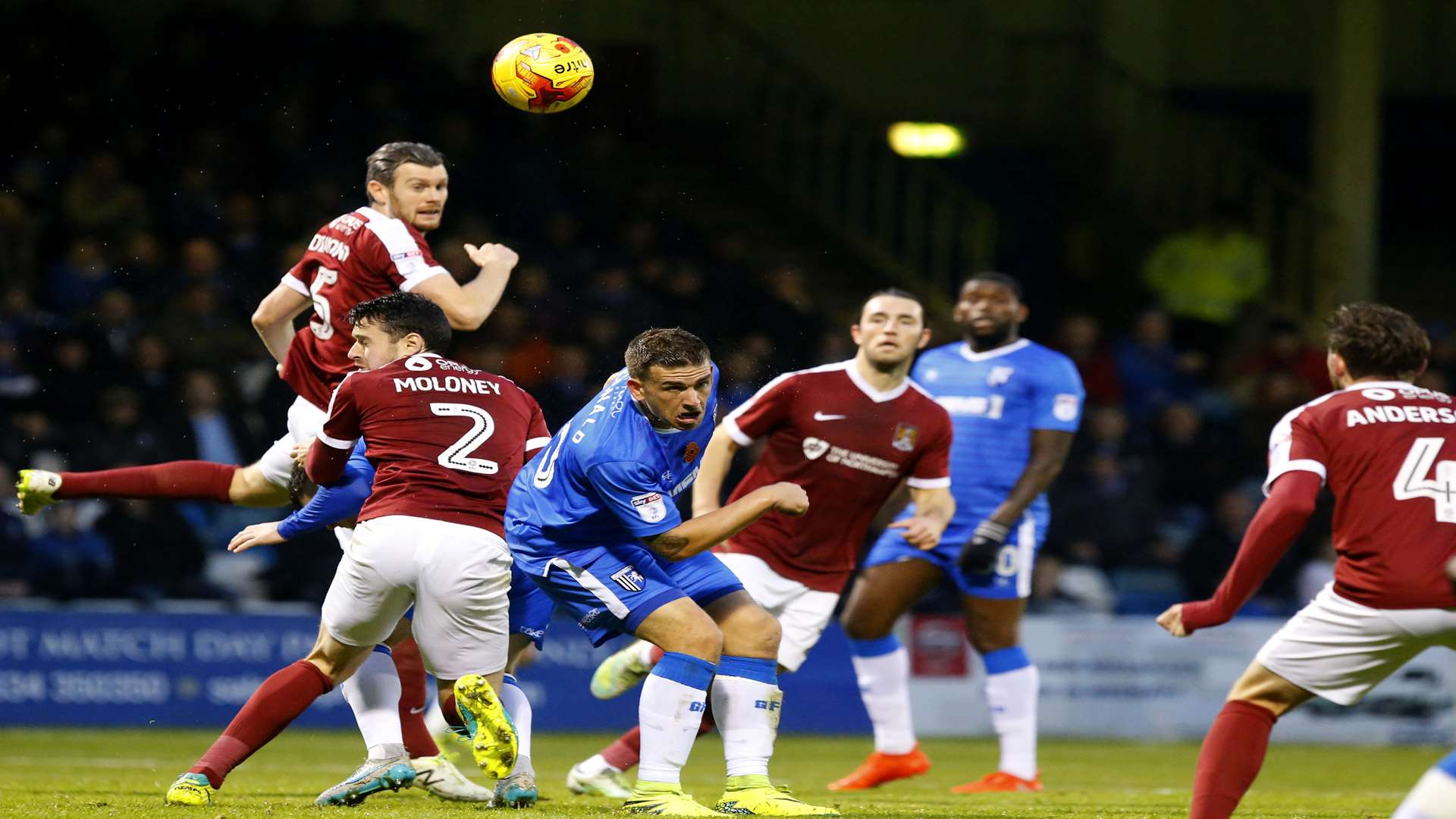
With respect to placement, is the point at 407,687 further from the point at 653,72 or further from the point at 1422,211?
the point at 1422,211

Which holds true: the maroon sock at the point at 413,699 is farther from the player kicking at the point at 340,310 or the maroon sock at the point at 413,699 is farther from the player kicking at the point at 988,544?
the player kicking at the point at 988,544

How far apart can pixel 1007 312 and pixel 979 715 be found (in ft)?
15.8

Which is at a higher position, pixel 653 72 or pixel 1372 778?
pixel 653 72

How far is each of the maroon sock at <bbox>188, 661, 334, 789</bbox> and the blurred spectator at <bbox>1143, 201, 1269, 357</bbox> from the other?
12248mm

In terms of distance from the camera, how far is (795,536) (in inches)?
320

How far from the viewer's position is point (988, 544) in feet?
28.5

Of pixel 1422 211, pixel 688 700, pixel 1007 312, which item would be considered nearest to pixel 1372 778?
pixel 1007 312

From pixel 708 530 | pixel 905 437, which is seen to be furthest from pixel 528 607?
pixel 905 437

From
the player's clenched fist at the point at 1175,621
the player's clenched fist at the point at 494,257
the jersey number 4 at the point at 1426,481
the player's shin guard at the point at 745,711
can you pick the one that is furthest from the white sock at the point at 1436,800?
the player's clenched fist at the point at 494,257

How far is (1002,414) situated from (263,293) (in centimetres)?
563

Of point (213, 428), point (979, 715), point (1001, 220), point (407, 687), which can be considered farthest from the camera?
point (1001, 220)

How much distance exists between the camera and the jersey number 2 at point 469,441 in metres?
6.40

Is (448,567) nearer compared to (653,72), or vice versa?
(448,567)

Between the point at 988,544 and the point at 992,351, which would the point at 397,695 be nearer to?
the point at 988,544
